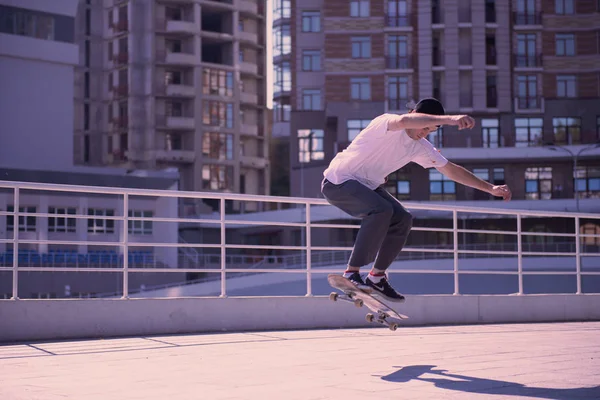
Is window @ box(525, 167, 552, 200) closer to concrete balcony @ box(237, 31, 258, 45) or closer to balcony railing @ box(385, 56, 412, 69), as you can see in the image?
balcony railing @ box(385, 56, 412, 69)

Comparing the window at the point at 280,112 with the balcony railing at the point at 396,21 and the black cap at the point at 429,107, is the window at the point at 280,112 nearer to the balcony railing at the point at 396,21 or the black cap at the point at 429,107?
the balcony railing at the point at 396,21

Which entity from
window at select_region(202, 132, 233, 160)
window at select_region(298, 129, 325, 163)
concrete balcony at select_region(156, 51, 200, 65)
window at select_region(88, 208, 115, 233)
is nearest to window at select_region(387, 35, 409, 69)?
window at select_region(298, 129, 325, 163)

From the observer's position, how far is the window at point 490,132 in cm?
6494

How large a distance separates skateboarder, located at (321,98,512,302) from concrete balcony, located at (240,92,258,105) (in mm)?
76803

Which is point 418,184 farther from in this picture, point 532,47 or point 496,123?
point 532,47

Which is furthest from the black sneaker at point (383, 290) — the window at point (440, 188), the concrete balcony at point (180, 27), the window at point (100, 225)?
the concrete balcony at point (180, 27)

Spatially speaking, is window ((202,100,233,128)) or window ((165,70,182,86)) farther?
window ((202,100,233,128))

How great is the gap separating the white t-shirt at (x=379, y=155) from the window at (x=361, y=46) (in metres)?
60.8

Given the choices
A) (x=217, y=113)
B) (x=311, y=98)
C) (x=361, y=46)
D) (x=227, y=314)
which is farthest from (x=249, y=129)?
(x=227, y=314)

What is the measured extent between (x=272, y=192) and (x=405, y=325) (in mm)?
90067

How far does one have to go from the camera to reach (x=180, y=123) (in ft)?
256

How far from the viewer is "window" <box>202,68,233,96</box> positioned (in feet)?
261

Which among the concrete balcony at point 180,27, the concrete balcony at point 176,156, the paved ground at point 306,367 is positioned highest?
the concrete balcony at point 180,27

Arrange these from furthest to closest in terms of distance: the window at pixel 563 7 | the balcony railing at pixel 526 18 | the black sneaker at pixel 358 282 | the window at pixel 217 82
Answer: the window at pixel 217 82
the window at pixel 563 7
the balcony railing at pixel 526 18
the black sneaker at pixel 358 282
